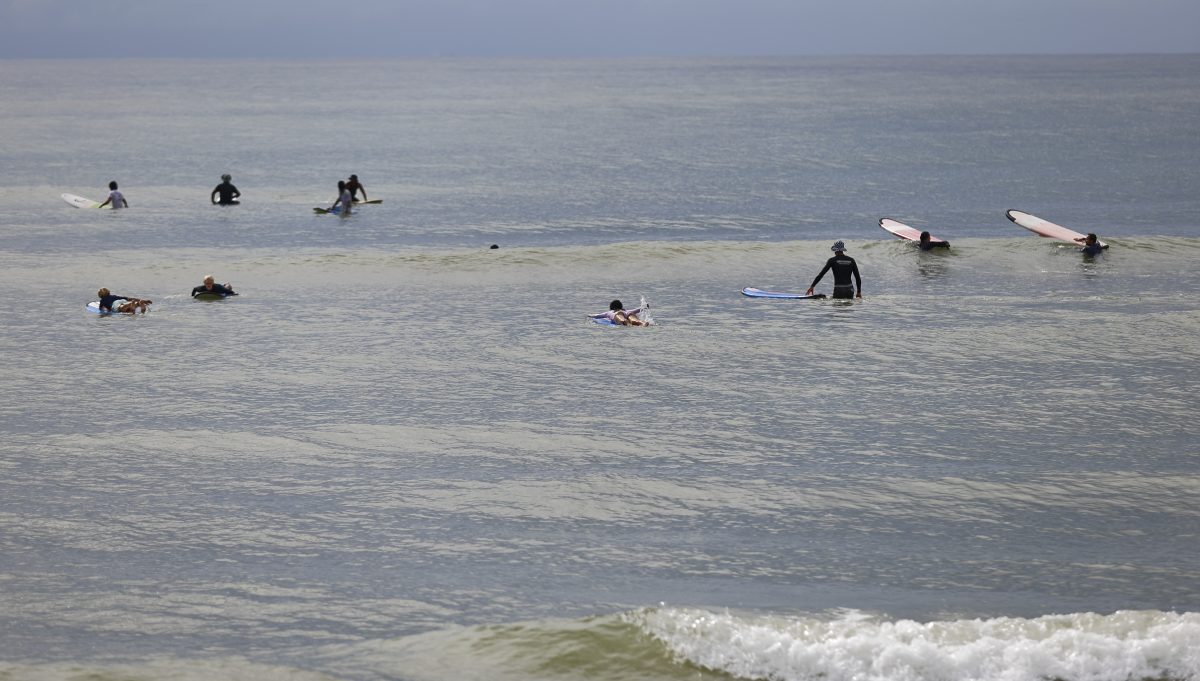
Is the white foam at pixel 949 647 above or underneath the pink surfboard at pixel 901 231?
underneath

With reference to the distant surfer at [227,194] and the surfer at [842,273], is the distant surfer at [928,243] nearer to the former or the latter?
the surfer at [842,273]

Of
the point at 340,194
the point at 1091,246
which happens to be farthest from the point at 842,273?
the point at 340,194

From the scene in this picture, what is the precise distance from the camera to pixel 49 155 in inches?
4043

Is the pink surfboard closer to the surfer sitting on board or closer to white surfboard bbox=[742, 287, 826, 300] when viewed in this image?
white surfboard bbox=[742, 287, 826, 300]

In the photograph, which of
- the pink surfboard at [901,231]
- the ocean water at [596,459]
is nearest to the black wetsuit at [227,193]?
the ocean water at [596,459]

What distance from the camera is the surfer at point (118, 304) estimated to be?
37625 millimetres

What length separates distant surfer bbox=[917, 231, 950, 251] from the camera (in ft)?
159

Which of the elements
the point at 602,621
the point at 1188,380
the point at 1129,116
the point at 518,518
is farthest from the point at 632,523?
the point at 1129,116

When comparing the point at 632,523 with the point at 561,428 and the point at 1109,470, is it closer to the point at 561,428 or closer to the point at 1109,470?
the point at 561,428

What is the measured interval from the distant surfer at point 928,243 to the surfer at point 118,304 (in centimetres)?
2839

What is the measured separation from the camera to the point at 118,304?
37750 millimetres

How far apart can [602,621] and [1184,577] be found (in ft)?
26.6

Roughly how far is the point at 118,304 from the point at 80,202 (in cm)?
3328

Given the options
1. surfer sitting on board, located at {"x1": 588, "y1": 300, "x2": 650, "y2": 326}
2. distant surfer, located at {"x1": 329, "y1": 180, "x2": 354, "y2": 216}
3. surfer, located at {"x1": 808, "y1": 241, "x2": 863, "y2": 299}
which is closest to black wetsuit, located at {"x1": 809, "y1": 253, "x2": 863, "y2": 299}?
surfer, located at {"x1": 808, "y1": 241, "x2": 863, "y2": 299}
